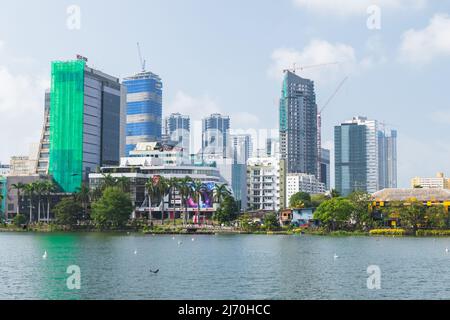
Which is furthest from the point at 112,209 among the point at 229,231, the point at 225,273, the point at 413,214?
the point at 225,273

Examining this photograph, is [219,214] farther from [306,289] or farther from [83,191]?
[306,289]

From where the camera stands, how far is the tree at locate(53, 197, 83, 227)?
600 feet

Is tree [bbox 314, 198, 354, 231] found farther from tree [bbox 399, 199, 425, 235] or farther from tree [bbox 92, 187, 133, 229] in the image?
tree [bbox 92, 187, 133, 229]

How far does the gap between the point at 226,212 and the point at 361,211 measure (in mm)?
39266

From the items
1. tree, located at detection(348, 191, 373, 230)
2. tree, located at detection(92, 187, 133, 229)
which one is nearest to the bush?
tree, located at detection(348, 191, 373, 230)

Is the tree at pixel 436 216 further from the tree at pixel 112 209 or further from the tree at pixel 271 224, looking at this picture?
the tree at pixel 112 209

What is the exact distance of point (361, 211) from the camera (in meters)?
158

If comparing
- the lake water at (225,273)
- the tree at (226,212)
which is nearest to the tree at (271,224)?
the tree at (226,212)

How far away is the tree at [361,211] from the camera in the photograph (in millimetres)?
157650

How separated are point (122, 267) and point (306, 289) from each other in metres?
24.2

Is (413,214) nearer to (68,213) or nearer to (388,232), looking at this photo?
(388,232)
